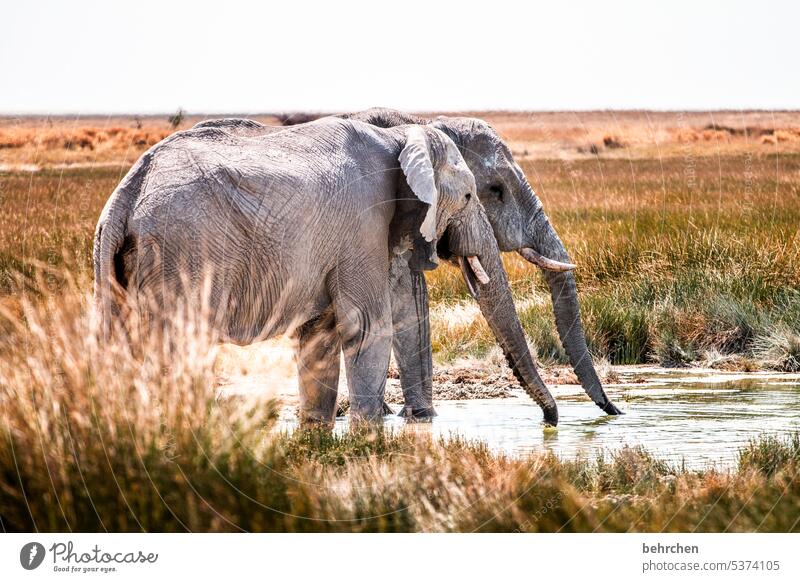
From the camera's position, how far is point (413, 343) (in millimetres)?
12781

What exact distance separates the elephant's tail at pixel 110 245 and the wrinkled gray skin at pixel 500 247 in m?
3.11

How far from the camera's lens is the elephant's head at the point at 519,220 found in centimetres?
1252

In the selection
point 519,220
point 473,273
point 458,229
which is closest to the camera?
point 458,229

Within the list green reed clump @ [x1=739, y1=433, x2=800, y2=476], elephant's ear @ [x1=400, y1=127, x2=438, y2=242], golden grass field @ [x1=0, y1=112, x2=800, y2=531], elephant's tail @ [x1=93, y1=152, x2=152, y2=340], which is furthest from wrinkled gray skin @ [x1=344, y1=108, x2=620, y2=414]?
elephant's tail @ [x1=93, y1=152, x2=152, y2=340]

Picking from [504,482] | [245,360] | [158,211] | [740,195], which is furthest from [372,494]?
[740,195]

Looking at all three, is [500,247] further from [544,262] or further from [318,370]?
[318,370]

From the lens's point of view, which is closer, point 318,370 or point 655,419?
point 318,370

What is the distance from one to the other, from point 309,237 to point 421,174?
3.47 feet

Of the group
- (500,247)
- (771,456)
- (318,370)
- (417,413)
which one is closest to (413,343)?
(417,413)

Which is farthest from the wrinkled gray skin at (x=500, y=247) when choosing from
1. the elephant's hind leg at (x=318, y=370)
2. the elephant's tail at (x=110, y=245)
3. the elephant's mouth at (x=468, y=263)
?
the elephant's tail at (x=110, y=245)

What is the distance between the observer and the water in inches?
448

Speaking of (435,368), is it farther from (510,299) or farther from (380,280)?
(380,280)

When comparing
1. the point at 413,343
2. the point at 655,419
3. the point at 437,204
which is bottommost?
the point at 655,419

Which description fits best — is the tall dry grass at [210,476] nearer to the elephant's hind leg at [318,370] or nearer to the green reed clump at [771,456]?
the green reed clump at [771,456]
